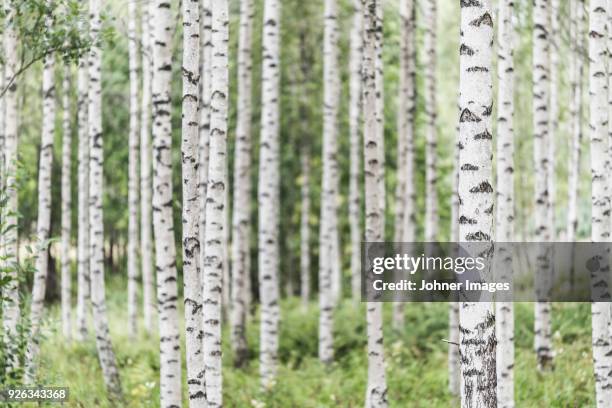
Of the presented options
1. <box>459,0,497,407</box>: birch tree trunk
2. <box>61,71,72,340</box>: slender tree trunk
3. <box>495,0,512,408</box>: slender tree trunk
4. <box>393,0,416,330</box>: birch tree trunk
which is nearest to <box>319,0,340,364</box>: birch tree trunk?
<box>393,0,416,330</box>: birch tree trunk

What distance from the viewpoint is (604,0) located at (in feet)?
22.9

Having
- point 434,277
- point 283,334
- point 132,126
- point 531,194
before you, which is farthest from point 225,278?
point 531,194

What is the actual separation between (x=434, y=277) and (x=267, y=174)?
6.19 meters

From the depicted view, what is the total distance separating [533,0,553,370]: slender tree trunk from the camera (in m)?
7.81

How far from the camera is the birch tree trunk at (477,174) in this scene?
4879 mm

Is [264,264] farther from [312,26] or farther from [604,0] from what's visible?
[312,26]

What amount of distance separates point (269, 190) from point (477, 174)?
566cm

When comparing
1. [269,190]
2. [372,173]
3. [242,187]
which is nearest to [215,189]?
[372,173]

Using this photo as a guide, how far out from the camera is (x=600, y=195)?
22.2 ft

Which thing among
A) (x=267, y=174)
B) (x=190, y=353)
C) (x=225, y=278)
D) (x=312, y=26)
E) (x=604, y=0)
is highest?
(x=312, y=26)

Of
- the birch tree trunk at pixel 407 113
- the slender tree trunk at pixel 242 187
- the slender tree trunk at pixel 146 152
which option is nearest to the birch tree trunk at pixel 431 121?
the birch tree trunk at pixel 407 113

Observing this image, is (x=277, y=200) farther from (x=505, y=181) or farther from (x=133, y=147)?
(x=505, y=181)

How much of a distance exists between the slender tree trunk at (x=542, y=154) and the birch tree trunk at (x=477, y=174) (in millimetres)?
3124

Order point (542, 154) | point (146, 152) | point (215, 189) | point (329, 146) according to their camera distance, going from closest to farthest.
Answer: point (215, 189) < point (542, 154) < point (329, 146) < point (146, 152)
